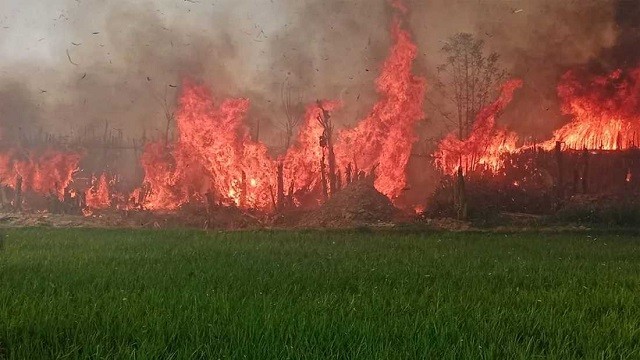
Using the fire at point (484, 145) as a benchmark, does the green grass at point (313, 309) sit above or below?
below

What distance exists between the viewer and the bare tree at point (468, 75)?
121ft

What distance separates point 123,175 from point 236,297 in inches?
1586

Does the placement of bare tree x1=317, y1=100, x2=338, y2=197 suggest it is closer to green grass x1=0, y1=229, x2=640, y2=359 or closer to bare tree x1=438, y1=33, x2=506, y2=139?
bare tree x1=438, y1=33, x2=506, y2=139

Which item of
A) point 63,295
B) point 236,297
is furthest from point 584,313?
point 63,295

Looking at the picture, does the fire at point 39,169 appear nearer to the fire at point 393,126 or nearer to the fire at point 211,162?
the fire at point 211,162

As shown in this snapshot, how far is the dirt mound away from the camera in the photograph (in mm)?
26744

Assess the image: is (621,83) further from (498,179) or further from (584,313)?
(584,313)

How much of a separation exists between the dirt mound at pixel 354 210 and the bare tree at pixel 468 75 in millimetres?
11525

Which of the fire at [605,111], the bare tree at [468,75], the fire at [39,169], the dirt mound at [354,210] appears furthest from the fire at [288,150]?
the fire at [605,111]

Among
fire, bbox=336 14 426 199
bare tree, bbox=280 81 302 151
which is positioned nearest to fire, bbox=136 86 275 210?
fire, bbox=336 14 426 199

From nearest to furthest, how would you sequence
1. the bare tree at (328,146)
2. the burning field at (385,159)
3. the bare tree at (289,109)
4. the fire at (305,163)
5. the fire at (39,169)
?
1. the burning field at (385,159)
2. the bare tree at (328,146)
3. the fire at (305,163)
4. the fire at (39,169)
5. the bare tree at (289,109)

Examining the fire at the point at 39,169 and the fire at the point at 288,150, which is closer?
the fire at the point at 288,150

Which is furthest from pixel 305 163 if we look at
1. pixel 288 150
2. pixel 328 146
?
pixel 328 146

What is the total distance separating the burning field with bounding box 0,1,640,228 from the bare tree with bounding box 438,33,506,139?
86mm
